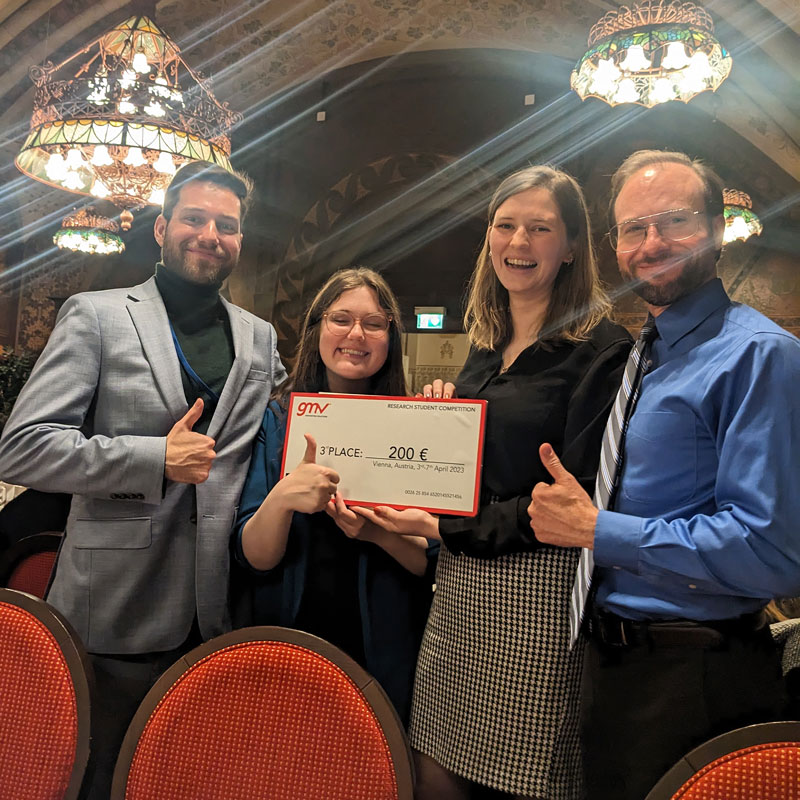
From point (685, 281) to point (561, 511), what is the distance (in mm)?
474

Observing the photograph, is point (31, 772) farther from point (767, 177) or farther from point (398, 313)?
point (767, 177)

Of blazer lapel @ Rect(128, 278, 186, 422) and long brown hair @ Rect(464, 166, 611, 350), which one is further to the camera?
blazer lapel @ Rect(128, 278, 186, 422)

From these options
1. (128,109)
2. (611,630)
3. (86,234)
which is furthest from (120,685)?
(86,234)

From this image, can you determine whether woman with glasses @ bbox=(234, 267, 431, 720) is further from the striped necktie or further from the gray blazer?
the striped necktie

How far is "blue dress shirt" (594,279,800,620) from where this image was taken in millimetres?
1056

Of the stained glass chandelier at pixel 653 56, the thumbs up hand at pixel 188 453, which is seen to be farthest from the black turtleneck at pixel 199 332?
the stained glass chandelier at pixel 653 56

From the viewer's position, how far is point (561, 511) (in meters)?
1.19

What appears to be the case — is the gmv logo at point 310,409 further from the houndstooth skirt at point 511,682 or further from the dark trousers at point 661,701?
the dark trousers at point 661,701

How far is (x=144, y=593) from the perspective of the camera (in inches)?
60.6

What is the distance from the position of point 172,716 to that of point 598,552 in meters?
0.72

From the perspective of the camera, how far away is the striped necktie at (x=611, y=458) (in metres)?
Result: 1.20

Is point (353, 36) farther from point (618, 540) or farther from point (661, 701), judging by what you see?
point (661, 701)

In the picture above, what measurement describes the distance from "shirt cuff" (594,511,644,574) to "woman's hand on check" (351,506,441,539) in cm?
36

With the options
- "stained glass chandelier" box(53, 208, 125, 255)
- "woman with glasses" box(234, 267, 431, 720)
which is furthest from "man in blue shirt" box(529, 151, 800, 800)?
"stained glass chandelier" box(53, 208, 125, 255)
